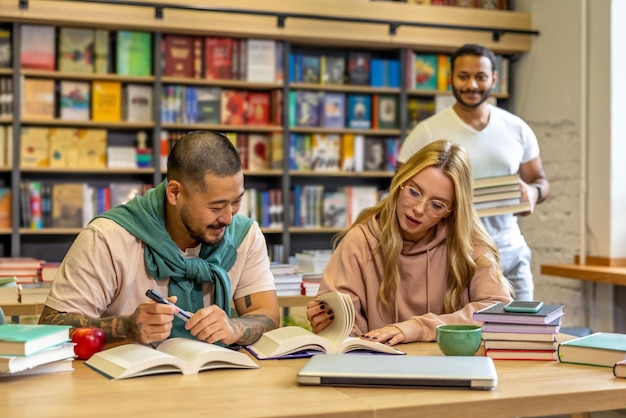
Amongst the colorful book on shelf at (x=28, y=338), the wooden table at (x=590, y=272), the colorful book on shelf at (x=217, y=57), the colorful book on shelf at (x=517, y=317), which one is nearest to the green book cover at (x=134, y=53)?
the colorful book on shelf at (x=217, y=57)

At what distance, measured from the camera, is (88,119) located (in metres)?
5.03

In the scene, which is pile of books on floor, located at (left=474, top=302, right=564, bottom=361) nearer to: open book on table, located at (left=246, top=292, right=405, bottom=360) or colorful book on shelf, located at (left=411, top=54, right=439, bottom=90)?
open book on table, located at (left=246, top=292, right=405, bottom=360)

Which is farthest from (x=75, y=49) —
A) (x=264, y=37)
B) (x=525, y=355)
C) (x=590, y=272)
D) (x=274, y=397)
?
(x=274, y=397)

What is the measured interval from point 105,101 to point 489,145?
2574 millimetres

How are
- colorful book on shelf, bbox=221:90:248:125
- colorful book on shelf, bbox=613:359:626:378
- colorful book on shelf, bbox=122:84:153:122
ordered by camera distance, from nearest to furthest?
colorful book on shelf, bbox=613:359:626:378
colorful book on shelf, bbox=122:84:153:122
colorful book on shelf, bbox=221:90:248:125

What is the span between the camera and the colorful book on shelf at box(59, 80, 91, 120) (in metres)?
4.99

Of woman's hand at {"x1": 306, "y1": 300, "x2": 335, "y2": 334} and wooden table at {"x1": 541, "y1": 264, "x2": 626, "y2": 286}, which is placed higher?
woman's hand at {"x1": 306, "y1": 300, "x2": 335, "y2": 334}

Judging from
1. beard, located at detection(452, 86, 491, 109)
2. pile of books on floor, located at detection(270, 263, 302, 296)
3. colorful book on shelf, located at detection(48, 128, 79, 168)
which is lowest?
pile of books on floor, located at detection(270, 263, 302, 296)

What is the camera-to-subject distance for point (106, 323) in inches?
77.7

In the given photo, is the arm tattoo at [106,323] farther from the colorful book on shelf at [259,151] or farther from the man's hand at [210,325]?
the colorful book on shelf at [259,151]

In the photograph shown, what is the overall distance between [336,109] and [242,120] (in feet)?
1.98

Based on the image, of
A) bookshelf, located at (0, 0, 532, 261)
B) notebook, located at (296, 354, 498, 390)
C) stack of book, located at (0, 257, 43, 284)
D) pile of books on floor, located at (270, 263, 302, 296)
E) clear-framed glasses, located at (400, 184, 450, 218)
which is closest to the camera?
notebook, located at (296, 354, 498, 390)

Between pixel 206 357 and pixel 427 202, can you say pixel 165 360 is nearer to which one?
pixel 206 357

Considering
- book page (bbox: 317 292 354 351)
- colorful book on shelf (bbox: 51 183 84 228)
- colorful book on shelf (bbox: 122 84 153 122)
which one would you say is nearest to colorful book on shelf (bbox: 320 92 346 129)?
colorful book on shelf (bbox: 122 84 153 122)
